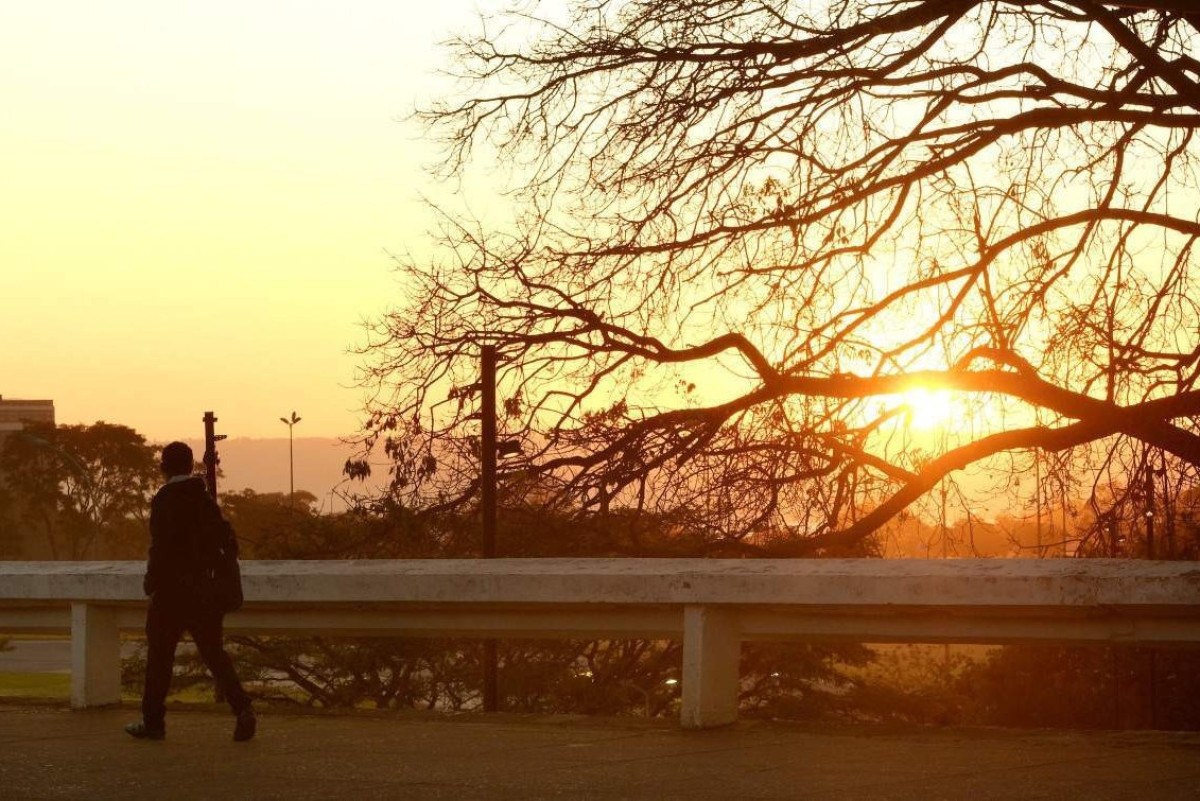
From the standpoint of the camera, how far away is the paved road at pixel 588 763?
22.5 feet

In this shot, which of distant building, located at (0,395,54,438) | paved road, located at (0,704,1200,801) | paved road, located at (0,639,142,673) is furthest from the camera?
distant building, located at (0,395,54,438)

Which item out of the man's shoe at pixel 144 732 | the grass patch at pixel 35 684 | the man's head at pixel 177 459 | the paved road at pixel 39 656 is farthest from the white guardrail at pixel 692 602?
the paved road at pixel 39 656

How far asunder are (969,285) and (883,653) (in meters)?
33.4

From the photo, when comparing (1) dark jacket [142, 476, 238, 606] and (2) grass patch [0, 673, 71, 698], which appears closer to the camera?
(1) dark jacket [142, 476, 238, 606]

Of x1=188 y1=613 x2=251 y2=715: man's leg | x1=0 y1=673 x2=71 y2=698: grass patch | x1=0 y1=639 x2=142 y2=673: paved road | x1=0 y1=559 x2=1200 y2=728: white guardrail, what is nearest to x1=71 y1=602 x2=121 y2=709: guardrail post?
x1=0 y1=559 x2=1200 y2=728: white guardrail

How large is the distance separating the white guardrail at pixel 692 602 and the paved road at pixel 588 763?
0.49m

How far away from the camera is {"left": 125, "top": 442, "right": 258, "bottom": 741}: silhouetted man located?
9.40 meters

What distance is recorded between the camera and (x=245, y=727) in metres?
9.07

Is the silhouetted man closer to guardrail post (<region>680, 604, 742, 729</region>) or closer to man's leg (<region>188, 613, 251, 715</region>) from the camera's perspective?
man's leg (<region>188, 613, 251, 715</region>)

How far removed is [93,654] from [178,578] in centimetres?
155

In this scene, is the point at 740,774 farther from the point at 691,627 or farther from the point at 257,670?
the point at 257,670

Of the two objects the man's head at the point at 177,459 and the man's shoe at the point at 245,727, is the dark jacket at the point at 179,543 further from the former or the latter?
the man's shoe at the point at 245,727

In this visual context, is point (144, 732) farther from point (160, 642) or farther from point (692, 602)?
point (692, 602)

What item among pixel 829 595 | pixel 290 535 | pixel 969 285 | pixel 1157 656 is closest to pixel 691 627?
pixel 829 595
